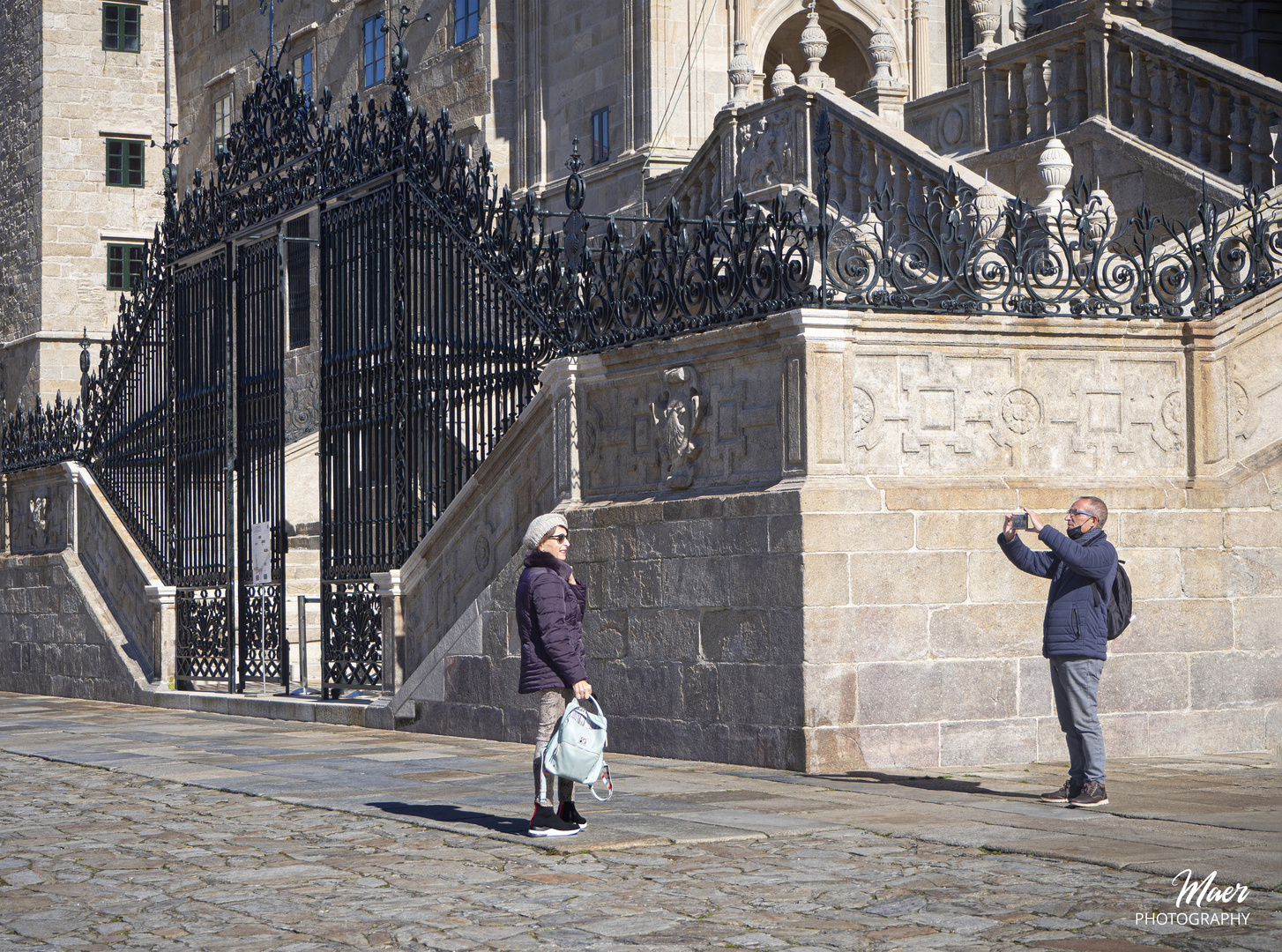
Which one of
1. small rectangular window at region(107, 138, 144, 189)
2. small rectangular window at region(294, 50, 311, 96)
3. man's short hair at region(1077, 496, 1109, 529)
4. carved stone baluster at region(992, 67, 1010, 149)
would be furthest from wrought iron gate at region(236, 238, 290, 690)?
small rectangular window at region(107, 138, 144, 189)

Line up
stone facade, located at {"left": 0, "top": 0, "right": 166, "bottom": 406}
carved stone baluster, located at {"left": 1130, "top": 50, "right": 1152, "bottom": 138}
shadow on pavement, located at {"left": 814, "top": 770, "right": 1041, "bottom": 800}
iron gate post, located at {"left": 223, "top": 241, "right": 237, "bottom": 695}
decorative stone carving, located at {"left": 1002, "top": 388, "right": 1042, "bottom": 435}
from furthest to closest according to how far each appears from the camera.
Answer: stone facade, located at {"left": 0, "top": 0, "right": 166, "bottom": 406}
iron gate post, located at {"left": 223, "top": 241, "right": 237, "bottom": 695}
carved stone baluster, located at {"left": 1130, "top": 50, "right": 1152, "bottom": 138}
decorative stone carving, located at {"left": 1002, "top": 388, "right": 1042, "bottom": 435}
shadow on pavement, located at {"left": 814, "top": 770, "right": 1041, "bottom": 800}

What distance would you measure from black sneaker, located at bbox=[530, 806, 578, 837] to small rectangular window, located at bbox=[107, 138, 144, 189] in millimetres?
33689

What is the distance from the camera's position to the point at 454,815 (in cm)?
923

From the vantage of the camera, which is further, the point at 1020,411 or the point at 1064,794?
the point at 1020,411

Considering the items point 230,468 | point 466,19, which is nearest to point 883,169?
point 230,468

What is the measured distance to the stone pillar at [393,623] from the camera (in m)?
14.8

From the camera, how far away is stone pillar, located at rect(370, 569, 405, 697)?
14812mm

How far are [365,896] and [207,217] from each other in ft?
41.7

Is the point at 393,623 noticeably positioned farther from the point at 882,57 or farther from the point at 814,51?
the point at 814,51

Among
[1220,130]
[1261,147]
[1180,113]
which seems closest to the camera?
[1261,147]

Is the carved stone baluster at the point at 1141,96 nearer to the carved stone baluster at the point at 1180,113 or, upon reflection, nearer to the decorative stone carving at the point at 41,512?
the carved stone baluster at the point at 1180,113

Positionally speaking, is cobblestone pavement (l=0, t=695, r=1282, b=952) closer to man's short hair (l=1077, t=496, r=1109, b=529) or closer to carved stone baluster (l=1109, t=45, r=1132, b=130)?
man's short hair (l=1077, t=496, r=1109, b=529)

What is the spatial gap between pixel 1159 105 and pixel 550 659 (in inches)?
422

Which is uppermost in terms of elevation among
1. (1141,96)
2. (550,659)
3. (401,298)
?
(1141,96)
